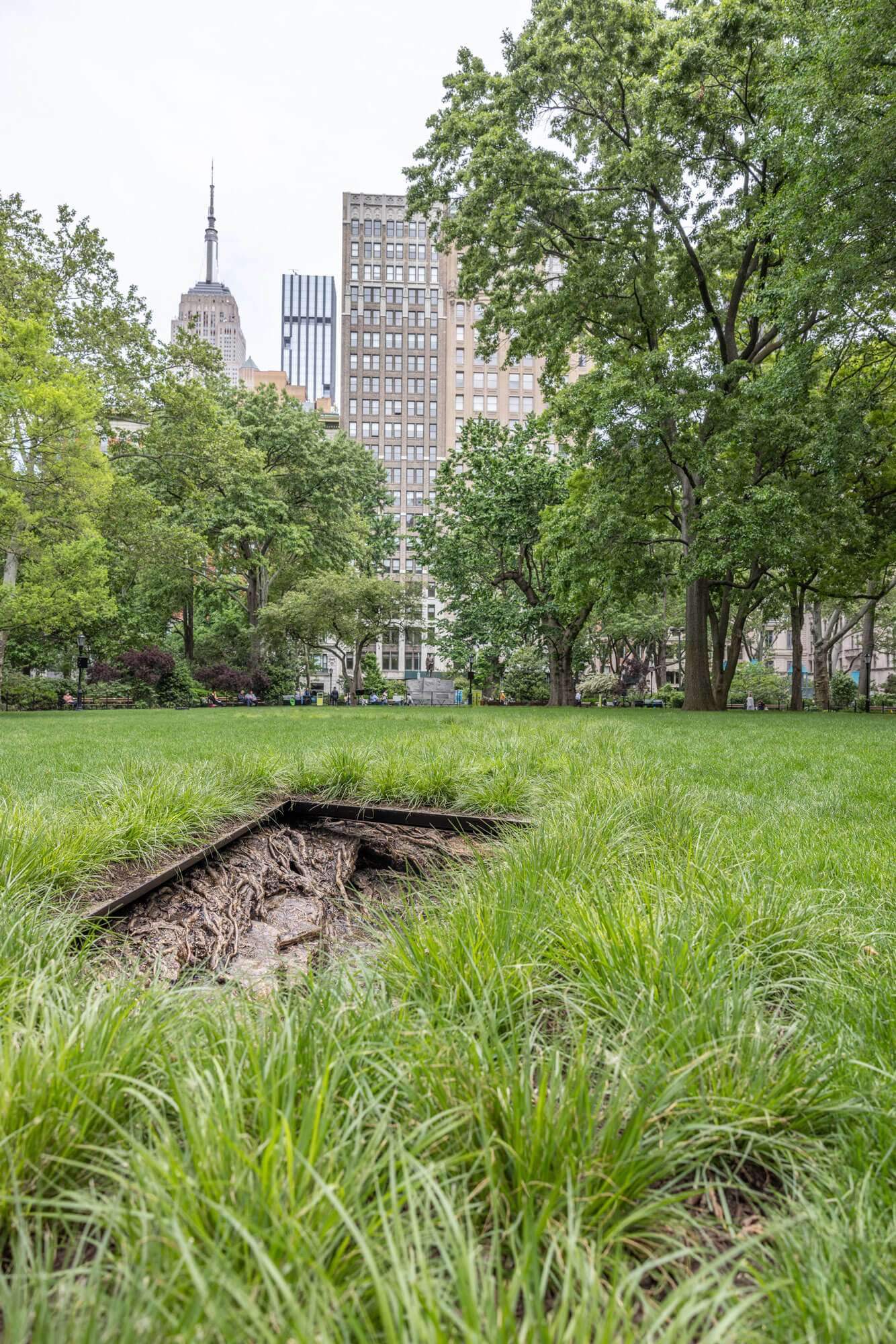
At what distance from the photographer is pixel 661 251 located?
17.1 m

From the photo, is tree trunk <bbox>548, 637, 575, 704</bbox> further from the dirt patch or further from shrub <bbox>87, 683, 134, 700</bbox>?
the dirt patch

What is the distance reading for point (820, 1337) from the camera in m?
0.81

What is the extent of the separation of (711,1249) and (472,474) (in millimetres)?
25990

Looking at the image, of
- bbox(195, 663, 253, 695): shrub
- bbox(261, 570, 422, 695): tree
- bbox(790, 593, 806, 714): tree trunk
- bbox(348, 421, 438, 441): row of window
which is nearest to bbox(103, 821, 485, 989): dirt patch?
bbox(790, 593, 806, 714): tree trunk

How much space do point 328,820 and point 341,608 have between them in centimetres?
2873

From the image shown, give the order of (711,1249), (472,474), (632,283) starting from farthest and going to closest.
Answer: (472,474)
(632,283)
(711,1249)

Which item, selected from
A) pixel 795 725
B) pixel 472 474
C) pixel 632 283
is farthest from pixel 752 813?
pixel 472 474

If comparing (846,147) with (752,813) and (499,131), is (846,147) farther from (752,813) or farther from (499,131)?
(752,813)

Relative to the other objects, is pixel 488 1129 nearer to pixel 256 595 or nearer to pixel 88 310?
pixel 88 310

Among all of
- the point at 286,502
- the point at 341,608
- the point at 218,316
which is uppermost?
the point at 218,316

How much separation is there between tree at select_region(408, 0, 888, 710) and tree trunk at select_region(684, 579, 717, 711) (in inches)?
2.4

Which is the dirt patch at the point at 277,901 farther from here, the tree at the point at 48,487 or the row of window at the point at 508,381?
the row of window at the point at 508,381

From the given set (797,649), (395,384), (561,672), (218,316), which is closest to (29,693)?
(561,672)

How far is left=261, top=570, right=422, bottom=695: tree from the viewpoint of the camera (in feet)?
106
